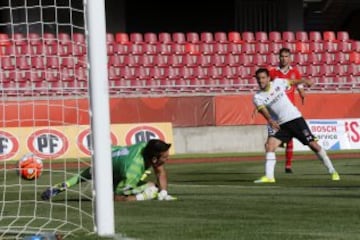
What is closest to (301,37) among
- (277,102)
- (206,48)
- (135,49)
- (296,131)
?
(206,48)

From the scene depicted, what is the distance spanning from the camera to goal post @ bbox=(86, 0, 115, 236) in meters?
9.16

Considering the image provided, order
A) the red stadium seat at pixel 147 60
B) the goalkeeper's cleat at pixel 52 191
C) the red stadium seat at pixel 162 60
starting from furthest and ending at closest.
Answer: the red stadium seat at pixel 162 60 → the red stadium seat at pixel 147 60 → the goalkeeper's cleat at pixel 52 191

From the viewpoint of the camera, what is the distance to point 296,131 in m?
16.8

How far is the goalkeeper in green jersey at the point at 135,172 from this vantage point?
497 inches

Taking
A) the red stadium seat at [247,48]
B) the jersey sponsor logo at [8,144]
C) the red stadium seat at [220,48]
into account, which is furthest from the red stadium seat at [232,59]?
the jersey sponsor logo at [8,144]

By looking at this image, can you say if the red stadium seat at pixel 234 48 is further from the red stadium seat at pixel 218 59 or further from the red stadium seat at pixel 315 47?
the red stadium seat at pixel 315 47

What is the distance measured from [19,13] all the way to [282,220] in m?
24.9

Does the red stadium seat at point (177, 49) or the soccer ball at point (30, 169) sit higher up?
the red stadium seat at point (177, 49)

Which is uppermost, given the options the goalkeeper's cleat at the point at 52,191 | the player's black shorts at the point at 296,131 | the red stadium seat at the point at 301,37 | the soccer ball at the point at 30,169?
the red stadium seat at the point at 301,37

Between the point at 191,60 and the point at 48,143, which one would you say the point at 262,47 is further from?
the point at 48,143

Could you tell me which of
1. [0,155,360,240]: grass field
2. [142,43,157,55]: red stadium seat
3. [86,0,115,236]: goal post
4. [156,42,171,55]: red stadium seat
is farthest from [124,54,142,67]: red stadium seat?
[86,0,115,236]: goal post

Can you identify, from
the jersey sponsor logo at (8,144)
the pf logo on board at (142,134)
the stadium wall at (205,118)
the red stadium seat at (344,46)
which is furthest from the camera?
the red stadium seat at (344,46)

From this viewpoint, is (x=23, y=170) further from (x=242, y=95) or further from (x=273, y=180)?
(x=242, y=95)

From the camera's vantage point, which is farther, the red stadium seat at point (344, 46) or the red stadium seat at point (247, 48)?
the red stadium seat at point (344, 46)
